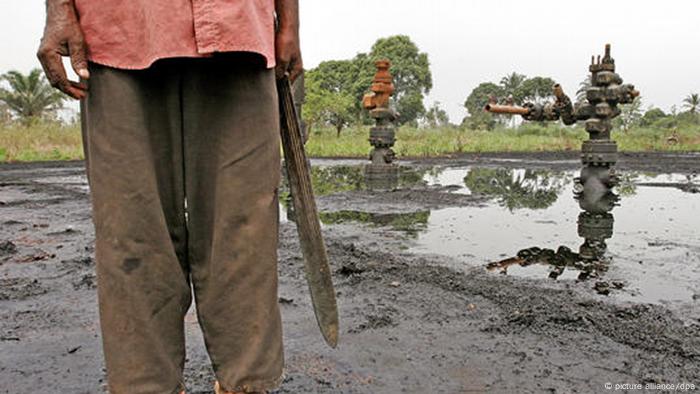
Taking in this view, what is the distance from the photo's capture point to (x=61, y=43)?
4.10 ft

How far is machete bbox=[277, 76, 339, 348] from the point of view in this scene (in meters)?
1.56

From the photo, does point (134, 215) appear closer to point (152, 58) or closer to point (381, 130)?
point (152, 58)

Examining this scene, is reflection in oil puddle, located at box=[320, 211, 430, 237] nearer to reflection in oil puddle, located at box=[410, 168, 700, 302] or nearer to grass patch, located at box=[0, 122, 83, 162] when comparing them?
reflection in oil puddle, located at box=[410, 168, 700, 302]

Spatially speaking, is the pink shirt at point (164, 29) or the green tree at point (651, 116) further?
the green tree at point (651, 116)

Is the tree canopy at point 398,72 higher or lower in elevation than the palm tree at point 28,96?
higher

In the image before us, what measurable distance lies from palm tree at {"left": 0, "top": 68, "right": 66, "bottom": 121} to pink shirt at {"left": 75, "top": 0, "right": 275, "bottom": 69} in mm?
30406

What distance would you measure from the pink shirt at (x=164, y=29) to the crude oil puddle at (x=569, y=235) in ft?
9.09

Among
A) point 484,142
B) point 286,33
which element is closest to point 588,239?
point 286,33

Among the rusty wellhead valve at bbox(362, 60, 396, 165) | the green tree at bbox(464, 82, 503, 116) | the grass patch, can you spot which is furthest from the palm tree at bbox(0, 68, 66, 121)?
the green tree at bbox(464, 82, 503, 116)

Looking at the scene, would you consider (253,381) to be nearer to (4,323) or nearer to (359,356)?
(359,356)

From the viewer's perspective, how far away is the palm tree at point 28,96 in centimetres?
2806

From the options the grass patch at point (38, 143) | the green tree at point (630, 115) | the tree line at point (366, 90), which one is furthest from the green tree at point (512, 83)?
the grass patch at point (38, 143)

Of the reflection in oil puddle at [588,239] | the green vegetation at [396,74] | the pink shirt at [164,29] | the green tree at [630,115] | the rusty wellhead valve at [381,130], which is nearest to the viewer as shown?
the pink shirt at [164,29]

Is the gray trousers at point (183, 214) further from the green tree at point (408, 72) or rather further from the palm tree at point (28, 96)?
the green tree at point (408, 72)
